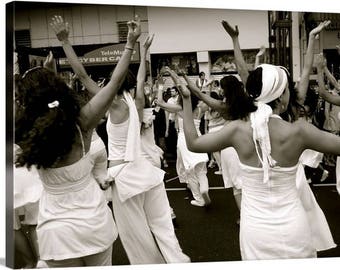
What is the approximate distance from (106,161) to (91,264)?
4.05ft

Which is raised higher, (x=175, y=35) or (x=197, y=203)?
(x=175, y=35)

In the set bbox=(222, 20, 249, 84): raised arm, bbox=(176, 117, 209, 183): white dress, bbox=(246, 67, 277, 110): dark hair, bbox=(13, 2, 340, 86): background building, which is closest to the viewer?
bbox=(246, 67, 277, 110): dark hair

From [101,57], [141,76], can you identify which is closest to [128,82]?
[141,76]

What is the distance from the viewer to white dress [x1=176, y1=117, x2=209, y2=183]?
12.9 ft

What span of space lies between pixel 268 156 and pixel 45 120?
3.55 ft

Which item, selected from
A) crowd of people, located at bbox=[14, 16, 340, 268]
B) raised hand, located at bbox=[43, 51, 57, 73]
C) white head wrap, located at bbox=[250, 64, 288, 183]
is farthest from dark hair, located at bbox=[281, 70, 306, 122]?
raised hand, located at bbox=[43, 51, 57, 73]

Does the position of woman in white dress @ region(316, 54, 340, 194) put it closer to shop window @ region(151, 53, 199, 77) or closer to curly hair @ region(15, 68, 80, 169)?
shop window @ region(151, 53, 199, 77)

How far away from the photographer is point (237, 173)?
164 inches

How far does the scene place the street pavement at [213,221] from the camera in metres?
3.71

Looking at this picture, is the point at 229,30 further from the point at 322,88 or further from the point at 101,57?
the point at 101,57

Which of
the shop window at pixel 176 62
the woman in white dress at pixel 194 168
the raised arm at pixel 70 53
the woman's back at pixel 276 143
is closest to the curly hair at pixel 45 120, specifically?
the raised arm at pixel 70 53

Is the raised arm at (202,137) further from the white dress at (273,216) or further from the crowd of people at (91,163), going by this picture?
the white dress at (273,216)

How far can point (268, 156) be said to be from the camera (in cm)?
236

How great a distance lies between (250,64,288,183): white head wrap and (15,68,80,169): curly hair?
884 millimetres
